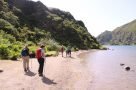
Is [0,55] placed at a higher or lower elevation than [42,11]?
lower

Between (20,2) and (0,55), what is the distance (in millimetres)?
96741

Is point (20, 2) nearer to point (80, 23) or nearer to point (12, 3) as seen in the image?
point (12, 3)

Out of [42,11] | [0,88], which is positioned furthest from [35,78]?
[42,11]

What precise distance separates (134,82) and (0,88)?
39.3 feet

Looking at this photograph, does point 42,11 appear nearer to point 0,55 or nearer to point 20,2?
point 20,2

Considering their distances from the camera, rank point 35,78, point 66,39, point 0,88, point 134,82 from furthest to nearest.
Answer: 1. point 66,39
2. point 134,82
3. point 35,78
4. point 0,88

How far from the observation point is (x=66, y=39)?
12569 cm

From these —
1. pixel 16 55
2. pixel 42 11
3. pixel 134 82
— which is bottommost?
pixel 134 82

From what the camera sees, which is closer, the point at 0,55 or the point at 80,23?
the point at 0,55

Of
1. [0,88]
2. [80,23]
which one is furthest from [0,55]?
[80,23]

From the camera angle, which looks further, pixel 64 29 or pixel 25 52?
pixel 64 29

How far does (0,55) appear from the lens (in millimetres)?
35500

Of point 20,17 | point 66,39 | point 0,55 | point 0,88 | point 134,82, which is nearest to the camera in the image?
point 0,88

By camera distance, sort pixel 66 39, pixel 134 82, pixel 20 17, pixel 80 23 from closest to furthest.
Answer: pixel 134 82 → pixel 20 17 → pixel 66 39 → pixel 80 23
